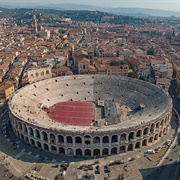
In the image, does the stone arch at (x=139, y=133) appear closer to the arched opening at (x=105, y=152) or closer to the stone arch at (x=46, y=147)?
the arched opening at (x=105, y=152)

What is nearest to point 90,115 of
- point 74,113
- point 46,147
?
point 74,113

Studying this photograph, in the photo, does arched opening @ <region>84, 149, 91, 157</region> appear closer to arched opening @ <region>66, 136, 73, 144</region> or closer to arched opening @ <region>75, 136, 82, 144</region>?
arched opening @ <region>75, 136, 82, 144</region>

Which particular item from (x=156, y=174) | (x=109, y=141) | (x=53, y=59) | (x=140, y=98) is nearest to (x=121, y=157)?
(x=109, y=141)

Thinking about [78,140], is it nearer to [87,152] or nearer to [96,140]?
[87,152]

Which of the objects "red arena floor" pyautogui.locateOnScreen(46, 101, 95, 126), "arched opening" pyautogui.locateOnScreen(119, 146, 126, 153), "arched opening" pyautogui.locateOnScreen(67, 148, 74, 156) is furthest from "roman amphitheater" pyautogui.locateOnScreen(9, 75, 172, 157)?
"arched opening" pyautogui.locateOnScreen(119, 146, 126, 153)

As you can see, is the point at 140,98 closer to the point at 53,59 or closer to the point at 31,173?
the point at 31,173

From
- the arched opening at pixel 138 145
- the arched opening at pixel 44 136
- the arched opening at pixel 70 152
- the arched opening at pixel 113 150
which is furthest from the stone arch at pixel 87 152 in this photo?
the arched opening at pixel 138 145

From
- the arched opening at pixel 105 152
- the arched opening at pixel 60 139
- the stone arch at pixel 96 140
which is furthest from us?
the arched opening at pixel 105 152

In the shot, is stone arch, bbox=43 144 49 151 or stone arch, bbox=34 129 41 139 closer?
stone arch, bbox=34 129 41 139
